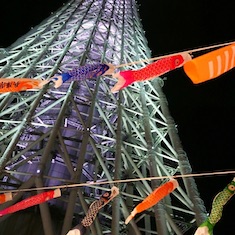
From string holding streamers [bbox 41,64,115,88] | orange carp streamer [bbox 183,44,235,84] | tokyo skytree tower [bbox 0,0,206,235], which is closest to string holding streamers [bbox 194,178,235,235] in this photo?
tokyo skytree tower [bbox 0,0,206,235]

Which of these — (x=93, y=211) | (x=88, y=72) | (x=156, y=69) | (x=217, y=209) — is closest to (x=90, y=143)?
(x=88, y=72)

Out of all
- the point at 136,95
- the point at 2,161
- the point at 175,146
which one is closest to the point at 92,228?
the point at 2,161

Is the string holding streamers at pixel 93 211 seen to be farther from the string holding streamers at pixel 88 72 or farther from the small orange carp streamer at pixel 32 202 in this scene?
the string holding streamers at pixel 88 72

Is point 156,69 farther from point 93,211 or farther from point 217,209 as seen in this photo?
point 93,211

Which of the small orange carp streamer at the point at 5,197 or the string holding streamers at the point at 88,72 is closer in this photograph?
the small orange carp streamer at the point at 5,197

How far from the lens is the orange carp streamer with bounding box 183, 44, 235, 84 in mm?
5906

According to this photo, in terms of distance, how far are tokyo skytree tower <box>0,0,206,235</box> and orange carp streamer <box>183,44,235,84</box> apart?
186 centimetres

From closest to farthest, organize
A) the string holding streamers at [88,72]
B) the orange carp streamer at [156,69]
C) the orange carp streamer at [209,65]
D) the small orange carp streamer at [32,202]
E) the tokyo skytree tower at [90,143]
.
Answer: the orange carp streamer at [209,65], the orange carp streamer at [156,69], the small orange carp streamer at [32,202], the string holding streamers at [88,72], the tokyo skytree tower at [90,143]

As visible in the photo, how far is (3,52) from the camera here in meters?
16.0

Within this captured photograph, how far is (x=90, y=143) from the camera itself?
397 inches

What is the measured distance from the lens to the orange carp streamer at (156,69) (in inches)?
269

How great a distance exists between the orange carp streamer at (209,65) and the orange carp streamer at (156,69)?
65cm

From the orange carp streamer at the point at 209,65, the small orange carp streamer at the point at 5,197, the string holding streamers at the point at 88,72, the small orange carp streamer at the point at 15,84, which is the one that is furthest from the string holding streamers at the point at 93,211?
the orange carp streamer at the point at 209,65

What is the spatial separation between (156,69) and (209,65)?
1375mm
